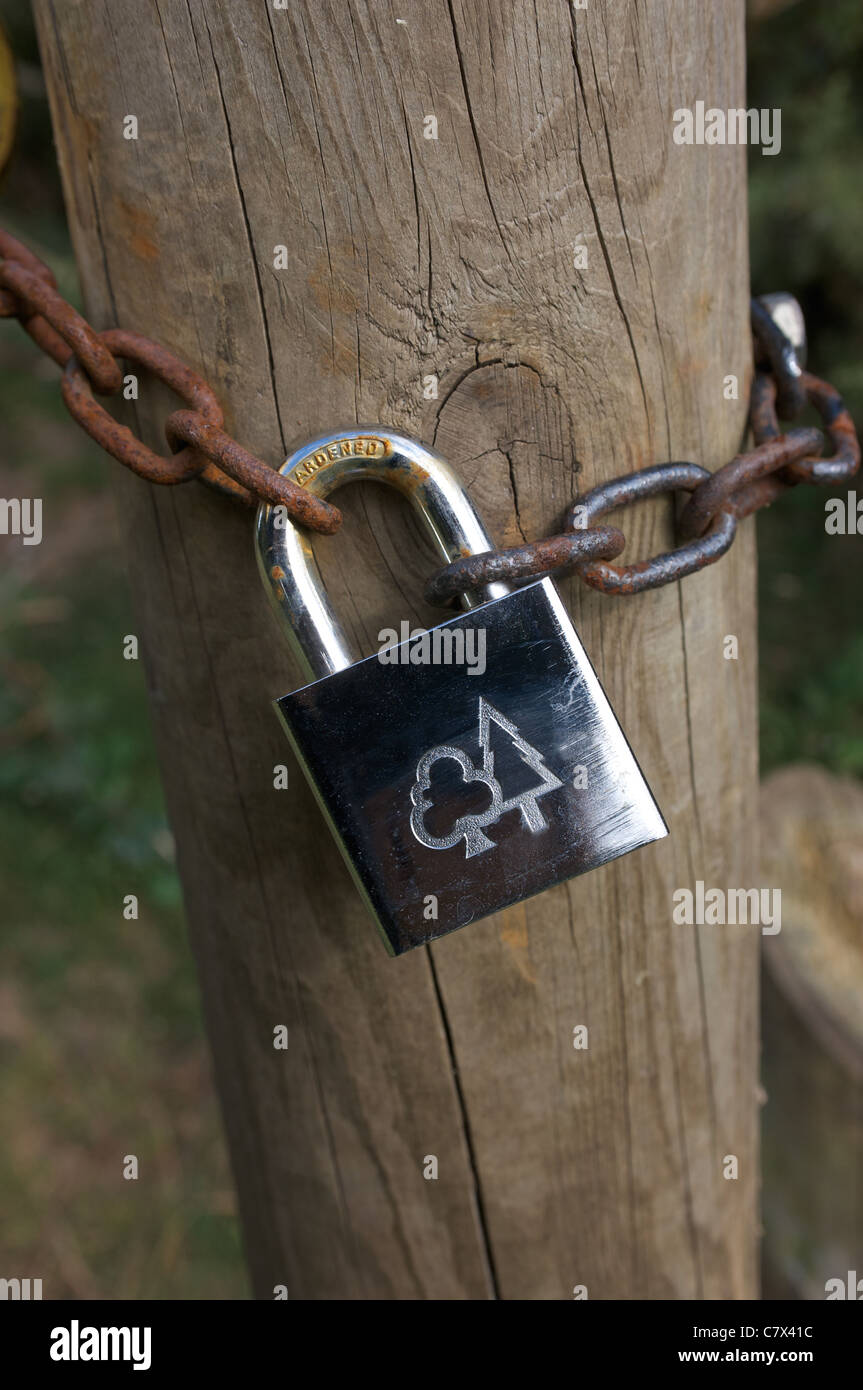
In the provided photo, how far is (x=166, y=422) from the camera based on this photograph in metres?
0.86

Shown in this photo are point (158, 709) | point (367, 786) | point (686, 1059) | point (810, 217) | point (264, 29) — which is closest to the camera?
point (264, 29)

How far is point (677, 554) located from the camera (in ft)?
3.00

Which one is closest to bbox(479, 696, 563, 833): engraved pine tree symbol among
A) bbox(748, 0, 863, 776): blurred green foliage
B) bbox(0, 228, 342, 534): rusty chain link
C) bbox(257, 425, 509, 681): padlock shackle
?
bbox(257, 425, 509, 681): padlock shackle

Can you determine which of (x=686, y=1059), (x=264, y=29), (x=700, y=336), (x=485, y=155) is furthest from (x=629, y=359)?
(x=686, y=1059)

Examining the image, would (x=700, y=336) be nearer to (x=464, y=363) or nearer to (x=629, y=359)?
(x=629, y=359)

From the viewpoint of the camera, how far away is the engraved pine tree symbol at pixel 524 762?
88 cm

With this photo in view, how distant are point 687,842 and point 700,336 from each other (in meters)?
0.52

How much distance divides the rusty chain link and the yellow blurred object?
0.26 meters

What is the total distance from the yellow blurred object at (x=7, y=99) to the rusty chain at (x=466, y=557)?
0.22 m

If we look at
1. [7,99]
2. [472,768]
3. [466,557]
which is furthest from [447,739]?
[7,99]

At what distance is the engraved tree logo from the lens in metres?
0.88

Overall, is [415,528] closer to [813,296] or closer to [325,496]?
[325,496]

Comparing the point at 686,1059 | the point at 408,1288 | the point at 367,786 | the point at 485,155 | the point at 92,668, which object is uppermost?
the point at 92,668

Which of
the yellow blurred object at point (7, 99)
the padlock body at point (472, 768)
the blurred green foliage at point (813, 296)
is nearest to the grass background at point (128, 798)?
the blurred green foliage at point (813, 296)
